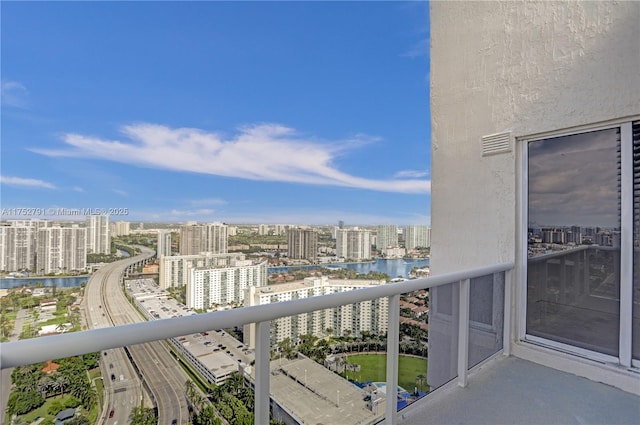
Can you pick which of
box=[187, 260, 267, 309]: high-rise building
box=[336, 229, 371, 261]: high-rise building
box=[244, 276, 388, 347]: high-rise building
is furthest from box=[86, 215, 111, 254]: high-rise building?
box=[244, 276, 388, 347]: high-rise building

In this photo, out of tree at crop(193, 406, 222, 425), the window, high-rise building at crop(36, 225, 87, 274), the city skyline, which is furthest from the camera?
the city skyline

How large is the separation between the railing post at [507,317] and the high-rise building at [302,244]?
4.26 meters

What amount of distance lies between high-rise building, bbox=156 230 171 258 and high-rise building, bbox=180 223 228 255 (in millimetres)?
269

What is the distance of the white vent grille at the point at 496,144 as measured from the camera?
123 inches

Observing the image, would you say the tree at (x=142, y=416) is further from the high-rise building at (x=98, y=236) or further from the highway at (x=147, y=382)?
the high-rise building at (x=98, y=236)

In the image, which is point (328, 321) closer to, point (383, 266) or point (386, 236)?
point (383, 266)

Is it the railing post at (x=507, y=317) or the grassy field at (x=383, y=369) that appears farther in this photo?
the railing post at (x=507, y=317)

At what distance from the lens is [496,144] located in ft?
10.5

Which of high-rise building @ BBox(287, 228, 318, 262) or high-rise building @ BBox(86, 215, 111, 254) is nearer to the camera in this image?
high-rise building @ BBox(86, 215, 111, 254)

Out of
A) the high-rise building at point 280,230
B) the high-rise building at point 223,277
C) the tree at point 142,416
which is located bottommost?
the high-rise building at point 223,277

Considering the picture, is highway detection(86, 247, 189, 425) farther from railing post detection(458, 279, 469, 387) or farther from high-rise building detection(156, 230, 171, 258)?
high-rise building detection(156, 230, 171, 258)

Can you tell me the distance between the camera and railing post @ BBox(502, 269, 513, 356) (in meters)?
2.96

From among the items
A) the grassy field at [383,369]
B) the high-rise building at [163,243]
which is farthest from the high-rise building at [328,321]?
the high-rise building at [163,243]

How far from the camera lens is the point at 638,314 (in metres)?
2.43
